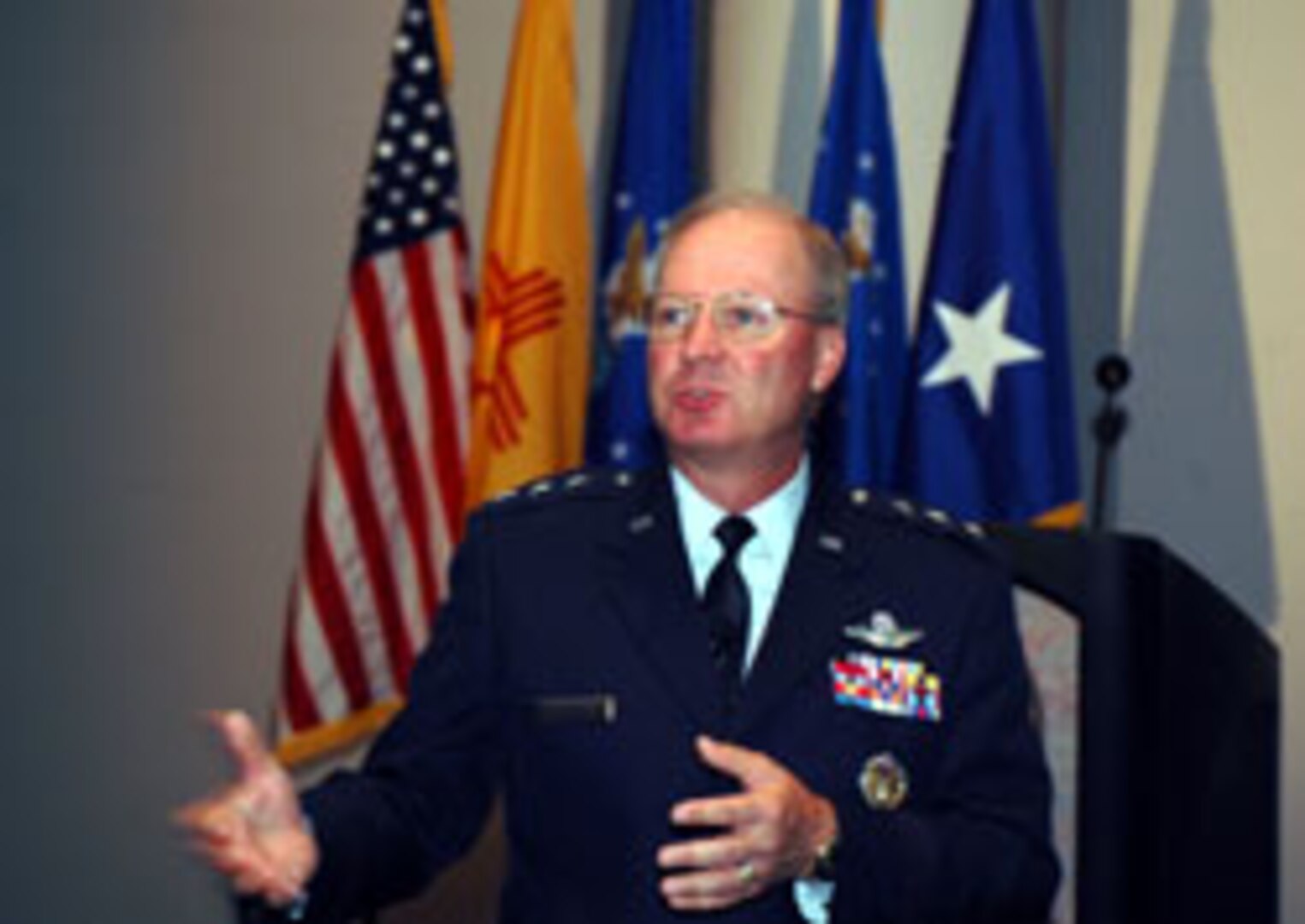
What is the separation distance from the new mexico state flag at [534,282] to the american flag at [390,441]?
0.07 m

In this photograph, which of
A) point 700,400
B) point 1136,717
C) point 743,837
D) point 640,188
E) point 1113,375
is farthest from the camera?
point 640,188

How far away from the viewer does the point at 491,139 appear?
4172 millimetres

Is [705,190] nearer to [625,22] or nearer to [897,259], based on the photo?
[625,22]

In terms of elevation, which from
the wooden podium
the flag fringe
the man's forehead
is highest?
the man's forehead

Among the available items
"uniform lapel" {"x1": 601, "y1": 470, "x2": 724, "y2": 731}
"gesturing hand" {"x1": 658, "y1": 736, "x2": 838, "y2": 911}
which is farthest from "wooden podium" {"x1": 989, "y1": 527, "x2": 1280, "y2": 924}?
"gesturing hand" {"x1": 658, "y1": 736, "x2": 838, "y2": 911}

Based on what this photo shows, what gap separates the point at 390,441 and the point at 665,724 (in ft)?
6.01

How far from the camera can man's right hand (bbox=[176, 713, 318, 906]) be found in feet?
5.36

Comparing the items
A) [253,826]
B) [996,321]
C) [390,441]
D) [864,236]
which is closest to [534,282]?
[390,441]

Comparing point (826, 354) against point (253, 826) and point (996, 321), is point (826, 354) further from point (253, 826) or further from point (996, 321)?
point (996, 321)

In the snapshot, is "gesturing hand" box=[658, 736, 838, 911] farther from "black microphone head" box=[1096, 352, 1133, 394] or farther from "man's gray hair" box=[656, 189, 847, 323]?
"black microphone head" box=[1096, 352, 1133, 394]

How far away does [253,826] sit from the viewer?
5.47ft

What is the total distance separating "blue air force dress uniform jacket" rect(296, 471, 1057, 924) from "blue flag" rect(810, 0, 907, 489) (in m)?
1.70

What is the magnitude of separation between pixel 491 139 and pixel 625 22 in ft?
1.86

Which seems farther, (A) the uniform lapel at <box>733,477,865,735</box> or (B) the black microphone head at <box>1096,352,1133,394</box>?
(B) the black microphone head at <box>1096,352,1133,394</box>
